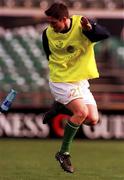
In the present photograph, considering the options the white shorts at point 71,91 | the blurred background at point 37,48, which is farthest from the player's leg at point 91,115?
the blurred background at point 37,48

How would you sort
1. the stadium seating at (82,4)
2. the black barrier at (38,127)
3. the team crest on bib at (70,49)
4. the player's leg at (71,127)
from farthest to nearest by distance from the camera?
the stadium seating at (82,4) < the black barrier at (38,127) < the team crest on bib at (70,49) < the player's leg at (71,127)

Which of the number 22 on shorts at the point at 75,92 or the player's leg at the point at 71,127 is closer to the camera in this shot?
the player's leg at the point at 71,127

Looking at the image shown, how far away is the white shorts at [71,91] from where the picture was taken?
9016 mm

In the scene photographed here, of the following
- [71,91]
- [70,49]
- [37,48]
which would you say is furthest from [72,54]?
[37,48]

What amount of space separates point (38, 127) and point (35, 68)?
2324 mm

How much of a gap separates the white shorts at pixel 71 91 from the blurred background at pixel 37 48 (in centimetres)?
927

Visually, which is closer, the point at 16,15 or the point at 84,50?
the point at 84,50

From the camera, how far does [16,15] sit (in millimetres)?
19281

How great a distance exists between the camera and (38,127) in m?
17.6
